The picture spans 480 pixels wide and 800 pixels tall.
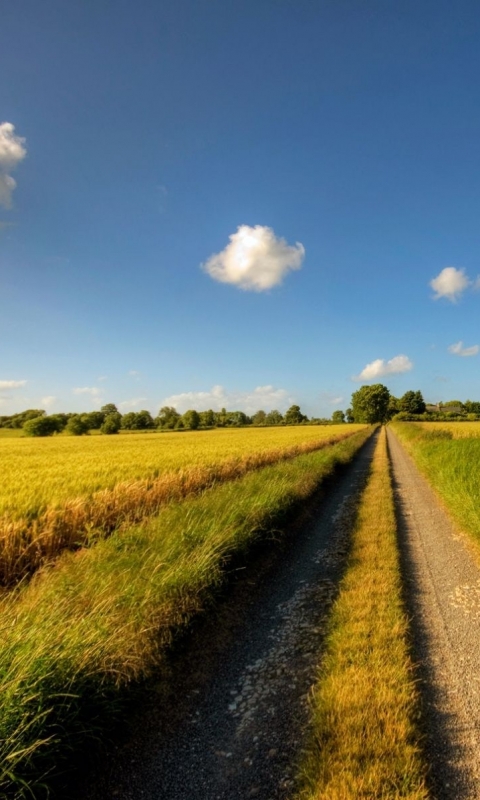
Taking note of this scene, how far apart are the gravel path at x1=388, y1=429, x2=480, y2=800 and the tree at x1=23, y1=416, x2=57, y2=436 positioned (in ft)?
277

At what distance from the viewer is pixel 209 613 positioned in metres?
5.09

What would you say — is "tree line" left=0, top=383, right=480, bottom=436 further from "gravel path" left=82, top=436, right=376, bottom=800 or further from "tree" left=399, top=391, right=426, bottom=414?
"gravel path" left=82, top=436, right=376, bottom=800

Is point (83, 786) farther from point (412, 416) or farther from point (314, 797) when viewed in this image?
point (412, 416)

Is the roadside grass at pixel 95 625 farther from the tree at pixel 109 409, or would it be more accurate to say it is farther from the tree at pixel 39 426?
the tree at pixel 109 409

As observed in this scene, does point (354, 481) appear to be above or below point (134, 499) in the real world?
below

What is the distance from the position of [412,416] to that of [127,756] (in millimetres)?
122041

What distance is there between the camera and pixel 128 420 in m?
112

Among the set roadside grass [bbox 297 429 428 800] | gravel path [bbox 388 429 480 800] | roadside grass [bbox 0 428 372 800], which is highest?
roadside grass [bbox 0 428 372 800]

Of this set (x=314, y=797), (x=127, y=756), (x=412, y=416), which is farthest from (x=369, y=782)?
(x=412, y=416)

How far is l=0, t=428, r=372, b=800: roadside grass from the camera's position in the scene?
8.59 ft

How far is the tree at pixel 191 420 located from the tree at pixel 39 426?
38079mm

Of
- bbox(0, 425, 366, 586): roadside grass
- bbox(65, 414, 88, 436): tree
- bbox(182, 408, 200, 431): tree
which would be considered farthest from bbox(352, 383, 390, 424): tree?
bbox(0, 425, 366, 586): roadside grass

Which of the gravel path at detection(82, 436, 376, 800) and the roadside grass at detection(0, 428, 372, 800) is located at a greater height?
the roadside grass at detection(0, 428, 372, 800)

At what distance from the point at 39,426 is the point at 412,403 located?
111 m
